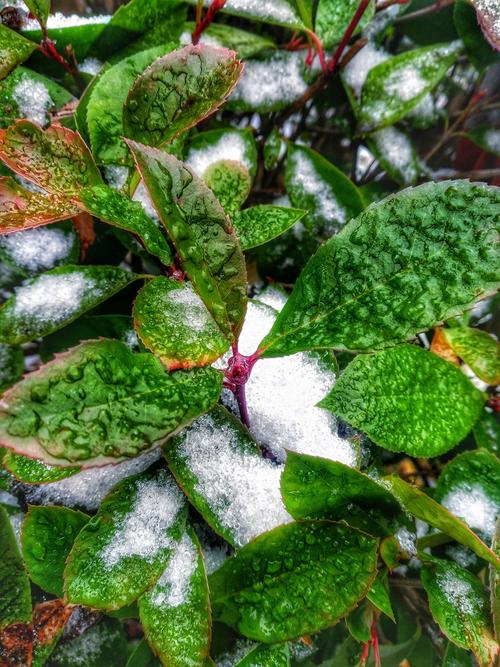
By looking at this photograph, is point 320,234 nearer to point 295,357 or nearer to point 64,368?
point 295,357

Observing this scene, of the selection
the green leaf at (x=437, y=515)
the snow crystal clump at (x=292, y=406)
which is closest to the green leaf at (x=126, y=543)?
the snow crystal clump at (x=292, y=406)

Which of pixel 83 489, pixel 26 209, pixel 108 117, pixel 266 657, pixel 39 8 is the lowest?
pixel 266 657

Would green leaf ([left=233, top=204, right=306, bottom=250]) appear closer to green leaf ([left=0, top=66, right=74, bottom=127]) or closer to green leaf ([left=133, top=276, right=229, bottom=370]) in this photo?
green leaf ([left=133, top=276, right=229, bottom=370])

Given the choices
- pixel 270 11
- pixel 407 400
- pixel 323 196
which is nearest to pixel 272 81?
pixel 270 11

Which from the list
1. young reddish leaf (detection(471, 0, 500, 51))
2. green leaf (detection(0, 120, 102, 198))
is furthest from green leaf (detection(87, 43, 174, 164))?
young reddish leaf (detection(471, 0, 500, 51))

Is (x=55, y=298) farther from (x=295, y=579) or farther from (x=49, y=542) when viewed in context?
(x=295, y=579)

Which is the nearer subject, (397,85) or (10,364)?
(10,364)

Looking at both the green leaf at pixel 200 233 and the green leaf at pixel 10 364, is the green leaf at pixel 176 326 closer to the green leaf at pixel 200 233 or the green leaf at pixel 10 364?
the green leaf at pixel 200 233
